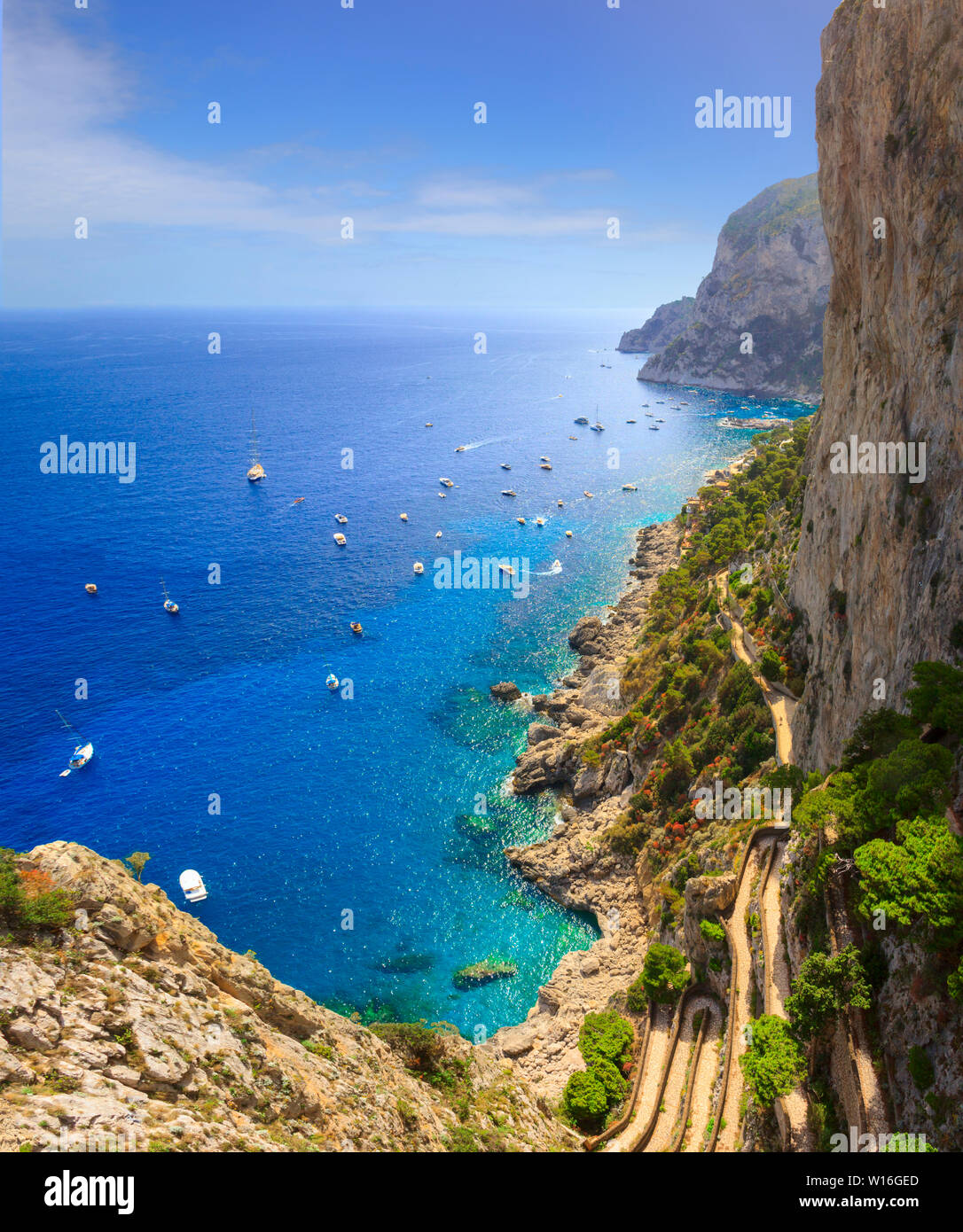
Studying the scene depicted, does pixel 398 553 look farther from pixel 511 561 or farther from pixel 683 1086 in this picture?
pixel 683 1086

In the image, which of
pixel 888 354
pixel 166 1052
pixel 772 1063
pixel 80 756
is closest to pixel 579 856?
pixel 772 1063

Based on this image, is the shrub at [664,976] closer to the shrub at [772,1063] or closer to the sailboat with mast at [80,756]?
the shrub at [772,1063]

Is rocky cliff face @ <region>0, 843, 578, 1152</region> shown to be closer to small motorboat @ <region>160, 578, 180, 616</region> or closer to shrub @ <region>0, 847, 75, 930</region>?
shrub @ <region>0, 847, 75, 930</region>

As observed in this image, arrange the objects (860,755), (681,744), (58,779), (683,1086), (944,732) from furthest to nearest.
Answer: (58,779) → (681,744) → (683,1086) → (860,755) → (944,732)

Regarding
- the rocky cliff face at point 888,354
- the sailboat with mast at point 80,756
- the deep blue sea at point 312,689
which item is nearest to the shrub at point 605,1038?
the deep blue sea at point 312,689

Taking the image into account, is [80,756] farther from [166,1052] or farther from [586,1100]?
[166,1052]

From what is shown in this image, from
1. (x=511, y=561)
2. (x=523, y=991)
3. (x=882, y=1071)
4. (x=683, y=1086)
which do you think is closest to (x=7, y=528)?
(x=511, y=561)
